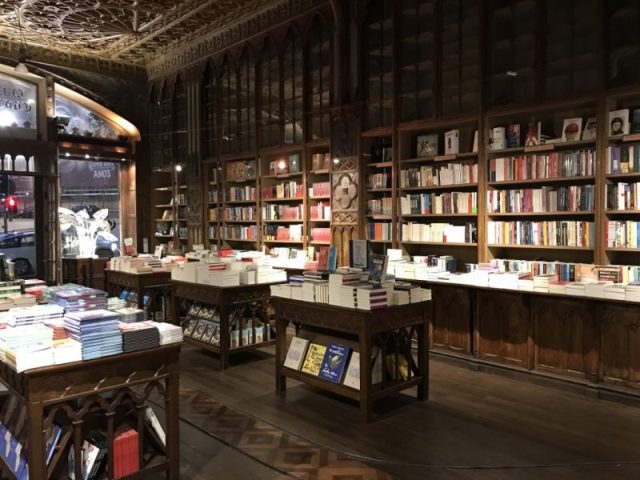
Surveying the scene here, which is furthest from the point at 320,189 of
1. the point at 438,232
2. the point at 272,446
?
the point at 272,446

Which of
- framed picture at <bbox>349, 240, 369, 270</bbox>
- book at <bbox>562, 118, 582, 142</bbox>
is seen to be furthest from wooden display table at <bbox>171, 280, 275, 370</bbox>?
book at <bbox>562, 118, 582, 142</bbox>

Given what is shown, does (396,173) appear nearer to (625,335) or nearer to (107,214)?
(625,335)

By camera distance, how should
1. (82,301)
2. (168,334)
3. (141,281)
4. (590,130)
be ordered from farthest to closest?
(141,281)
(590,130)
(82,301)
(168,334)

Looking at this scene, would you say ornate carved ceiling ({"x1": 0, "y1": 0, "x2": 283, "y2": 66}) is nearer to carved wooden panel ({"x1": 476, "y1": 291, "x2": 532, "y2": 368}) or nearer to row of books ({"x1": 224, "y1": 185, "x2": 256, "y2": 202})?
row of books ({"x1": 224, "y1": 185, "x2": 256, "y2": 202})

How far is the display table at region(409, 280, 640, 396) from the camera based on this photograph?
4.53m

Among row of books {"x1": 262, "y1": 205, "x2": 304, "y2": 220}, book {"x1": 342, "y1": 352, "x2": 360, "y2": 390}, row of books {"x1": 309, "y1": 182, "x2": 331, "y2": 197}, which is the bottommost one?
book {"x1": 342, "y1": 352, "x2": 360, "y2": 390}

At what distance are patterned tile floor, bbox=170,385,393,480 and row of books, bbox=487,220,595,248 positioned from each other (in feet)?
10.3

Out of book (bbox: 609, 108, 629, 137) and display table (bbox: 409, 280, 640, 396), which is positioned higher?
book (bbox: 609, 108, 629, 137)

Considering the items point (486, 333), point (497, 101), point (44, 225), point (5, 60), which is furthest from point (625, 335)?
point (5, 60)

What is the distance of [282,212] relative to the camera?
27.2 ft

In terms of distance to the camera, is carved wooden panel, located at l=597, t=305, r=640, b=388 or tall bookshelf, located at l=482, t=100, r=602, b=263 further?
tall bookshelf, located at l=482, t=100, r=602, b=263

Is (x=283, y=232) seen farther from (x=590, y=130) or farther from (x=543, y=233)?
(x=590, y=130)

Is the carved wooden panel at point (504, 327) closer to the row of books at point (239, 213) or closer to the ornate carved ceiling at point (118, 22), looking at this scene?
the row of books at point (239, 213)

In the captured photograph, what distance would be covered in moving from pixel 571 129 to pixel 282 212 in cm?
440
